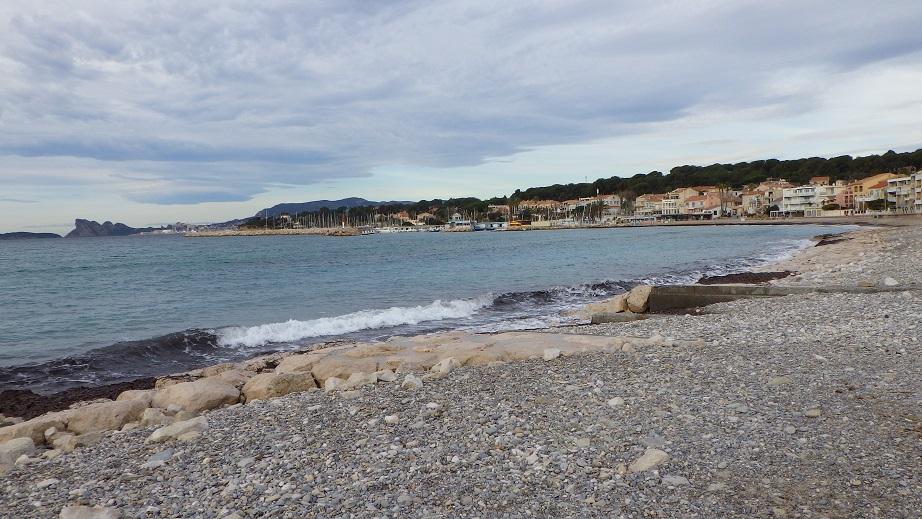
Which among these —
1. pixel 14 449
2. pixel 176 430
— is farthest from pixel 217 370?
pixel 176 430

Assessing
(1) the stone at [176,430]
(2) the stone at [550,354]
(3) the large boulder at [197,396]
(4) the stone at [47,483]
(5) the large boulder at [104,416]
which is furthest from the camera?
(2) the stone at [550,354]

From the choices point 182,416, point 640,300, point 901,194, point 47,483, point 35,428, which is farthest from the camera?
point 901,194

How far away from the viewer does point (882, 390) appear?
6.80m

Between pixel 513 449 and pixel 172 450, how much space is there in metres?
3.69

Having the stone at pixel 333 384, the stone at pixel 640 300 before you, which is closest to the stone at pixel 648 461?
the stone at pixel 333 384

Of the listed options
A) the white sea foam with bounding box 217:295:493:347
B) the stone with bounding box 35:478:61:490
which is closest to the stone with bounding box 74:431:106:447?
the stone with bounding box 35:478:61:490

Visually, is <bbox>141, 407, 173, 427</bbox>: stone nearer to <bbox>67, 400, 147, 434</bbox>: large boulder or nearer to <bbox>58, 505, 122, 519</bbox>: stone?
<bbox>67, 400, 147, 434</bbox>: large boulder

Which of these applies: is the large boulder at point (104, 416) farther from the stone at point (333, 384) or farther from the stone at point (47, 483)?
the stone at point (333, 384)

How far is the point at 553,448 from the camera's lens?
18.1ft

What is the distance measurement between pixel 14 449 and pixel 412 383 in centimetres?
465

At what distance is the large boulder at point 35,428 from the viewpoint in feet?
25.0

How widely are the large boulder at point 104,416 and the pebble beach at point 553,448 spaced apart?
2.56 feet

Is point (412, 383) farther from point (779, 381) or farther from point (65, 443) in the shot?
point (779, 381)

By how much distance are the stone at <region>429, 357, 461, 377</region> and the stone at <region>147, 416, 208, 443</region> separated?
10.8 ft
